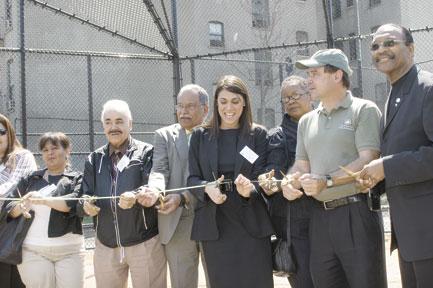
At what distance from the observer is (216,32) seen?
73.5ft

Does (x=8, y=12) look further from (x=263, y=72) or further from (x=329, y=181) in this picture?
(x=329, y=181)

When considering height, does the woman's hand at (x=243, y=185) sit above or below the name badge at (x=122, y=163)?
below

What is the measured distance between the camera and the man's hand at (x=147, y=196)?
4.52 m

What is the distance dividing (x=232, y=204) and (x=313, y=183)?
0.86 meters

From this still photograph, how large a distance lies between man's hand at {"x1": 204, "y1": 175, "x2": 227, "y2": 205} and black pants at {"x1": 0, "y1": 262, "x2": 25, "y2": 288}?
241 cm

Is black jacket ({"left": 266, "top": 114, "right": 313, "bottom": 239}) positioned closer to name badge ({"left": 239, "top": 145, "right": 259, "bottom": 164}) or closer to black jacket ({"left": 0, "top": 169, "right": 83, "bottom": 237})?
name badge ({"left": 239, "top": 145, "right": 259, "bottom": 164})

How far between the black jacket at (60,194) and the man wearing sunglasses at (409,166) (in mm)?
2795

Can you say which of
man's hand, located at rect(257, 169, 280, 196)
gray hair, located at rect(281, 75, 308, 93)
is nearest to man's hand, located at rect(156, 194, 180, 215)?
man's hand, located at rect(257, 169, 280, 196)

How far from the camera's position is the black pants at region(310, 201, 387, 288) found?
3.85 metres

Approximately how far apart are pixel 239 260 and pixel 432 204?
157 centimetres

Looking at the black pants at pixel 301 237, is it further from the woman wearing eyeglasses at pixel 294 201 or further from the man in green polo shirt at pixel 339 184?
the man in green polo shirt at pixel 339 184

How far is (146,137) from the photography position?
59.2 ft

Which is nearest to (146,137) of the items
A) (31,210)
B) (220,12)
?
(220,12)

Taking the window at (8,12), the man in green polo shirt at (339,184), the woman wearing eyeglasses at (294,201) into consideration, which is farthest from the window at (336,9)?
the man in green polo shirt at (339,184)
